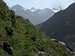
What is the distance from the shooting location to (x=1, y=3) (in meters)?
11.5

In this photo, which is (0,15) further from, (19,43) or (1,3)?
(19,43)

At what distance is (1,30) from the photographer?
373 inches

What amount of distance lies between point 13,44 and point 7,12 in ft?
8.38

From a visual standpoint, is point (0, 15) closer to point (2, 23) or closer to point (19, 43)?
point (2, 23)

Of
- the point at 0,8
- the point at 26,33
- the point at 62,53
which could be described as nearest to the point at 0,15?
the point at 0,8

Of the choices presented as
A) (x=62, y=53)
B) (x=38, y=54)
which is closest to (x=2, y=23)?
(x=38, y=54)

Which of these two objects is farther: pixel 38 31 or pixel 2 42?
pixel 38 31

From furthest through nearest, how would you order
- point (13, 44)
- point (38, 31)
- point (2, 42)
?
point (38, 31) → point (13, 44) → point (2, 42)

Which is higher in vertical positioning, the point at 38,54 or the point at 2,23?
the point at 2,23

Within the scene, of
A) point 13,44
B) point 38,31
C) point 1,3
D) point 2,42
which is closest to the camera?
point 2,42

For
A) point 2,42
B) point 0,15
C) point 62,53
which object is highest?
point 0,15

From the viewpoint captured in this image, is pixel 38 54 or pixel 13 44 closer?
pixel 13 44

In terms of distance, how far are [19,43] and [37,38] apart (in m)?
2.17

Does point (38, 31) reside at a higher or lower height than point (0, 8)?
lower
